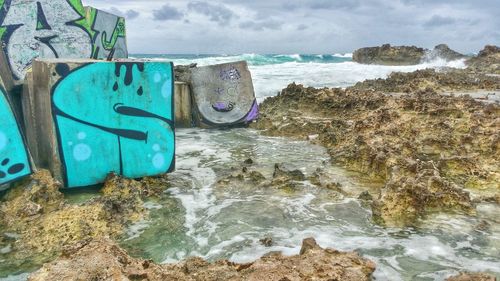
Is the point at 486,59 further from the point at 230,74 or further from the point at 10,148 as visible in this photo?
the point at 10,148

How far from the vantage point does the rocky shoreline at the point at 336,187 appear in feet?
8.52

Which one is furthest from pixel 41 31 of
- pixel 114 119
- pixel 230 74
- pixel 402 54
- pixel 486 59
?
pixel 402 54

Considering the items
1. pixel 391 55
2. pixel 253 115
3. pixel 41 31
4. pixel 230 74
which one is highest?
pixel 41 31

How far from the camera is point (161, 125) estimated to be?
5.52 meters

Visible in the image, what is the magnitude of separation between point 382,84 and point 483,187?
10.9m

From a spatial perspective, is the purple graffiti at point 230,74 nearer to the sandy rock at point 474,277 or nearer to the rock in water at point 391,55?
the sandy rock at point 474,277

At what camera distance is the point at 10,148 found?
4277mm

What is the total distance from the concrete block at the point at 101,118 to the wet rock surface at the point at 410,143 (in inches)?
110

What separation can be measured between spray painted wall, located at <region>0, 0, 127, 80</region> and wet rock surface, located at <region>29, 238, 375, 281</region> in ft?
27.2

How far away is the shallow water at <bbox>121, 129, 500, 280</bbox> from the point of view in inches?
135

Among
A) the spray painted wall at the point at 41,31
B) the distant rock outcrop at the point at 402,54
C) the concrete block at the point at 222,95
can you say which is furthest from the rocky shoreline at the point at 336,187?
the distant rock outcrop at the point at 402,54

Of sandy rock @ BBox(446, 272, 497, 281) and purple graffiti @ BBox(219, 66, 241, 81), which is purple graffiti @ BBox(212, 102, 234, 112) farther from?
sandy rock @ BBox(446, 272, 497, 281)

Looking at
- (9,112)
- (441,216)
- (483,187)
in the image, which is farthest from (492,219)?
(9,112)

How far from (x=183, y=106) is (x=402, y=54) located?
110 feet
